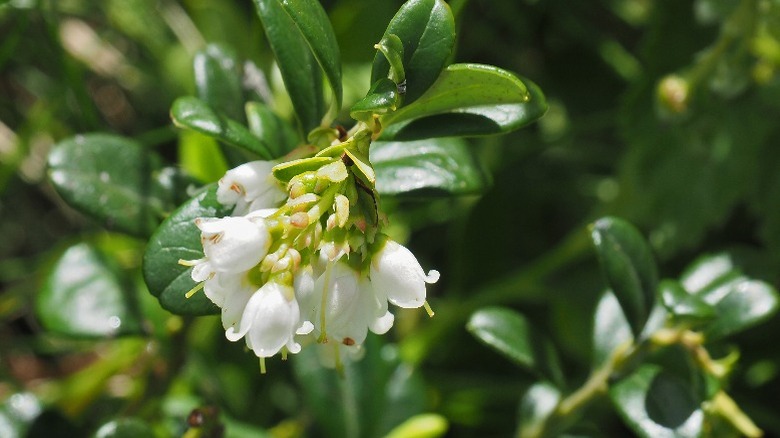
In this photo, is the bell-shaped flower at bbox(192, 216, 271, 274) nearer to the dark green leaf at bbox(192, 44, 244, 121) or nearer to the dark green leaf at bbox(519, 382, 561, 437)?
the dark green leaf at bbox(192, 44, 244, 121)

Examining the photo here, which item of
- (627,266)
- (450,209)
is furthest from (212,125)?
(450,209)

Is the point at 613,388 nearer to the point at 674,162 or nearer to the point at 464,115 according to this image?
the point at 464,115

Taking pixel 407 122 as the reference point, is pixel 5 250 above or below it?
below

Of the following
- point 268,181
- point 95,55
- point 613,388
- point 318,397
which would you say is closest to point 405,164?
point 268,181

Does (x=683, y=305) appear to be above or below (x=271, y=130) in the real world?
below

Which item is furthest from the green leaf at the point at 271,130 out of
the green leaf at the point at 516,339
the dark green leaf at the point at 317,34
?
the green leaf at the point at 516,339

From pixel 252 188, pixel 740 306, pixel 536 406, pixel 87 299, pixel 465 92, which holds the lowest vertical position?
pixel 536 406

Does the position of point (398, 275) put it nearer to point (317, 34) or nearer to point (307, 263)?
point (307, 263)

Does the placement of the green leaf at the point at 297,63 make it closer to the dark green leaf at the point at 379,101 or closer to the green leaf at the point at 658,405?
the dark green leaf at the point at 379,101
